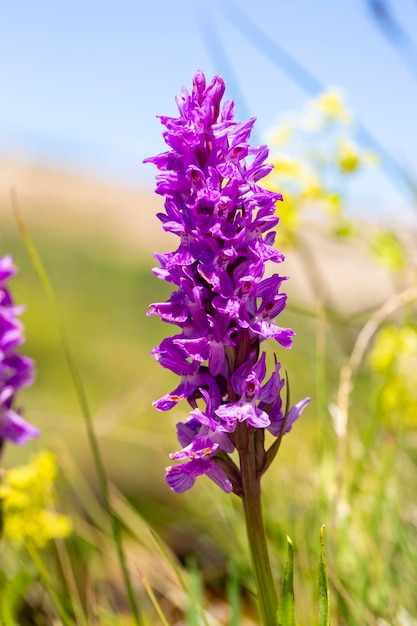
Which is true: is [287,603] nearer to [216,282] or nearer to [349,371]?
[216,282]

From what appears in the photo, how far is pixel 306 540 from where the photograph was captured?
2.33 m

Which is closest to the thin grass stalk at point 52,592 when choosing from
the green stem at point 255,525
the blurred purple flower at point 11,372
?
the blurred purple flower at point 11,372

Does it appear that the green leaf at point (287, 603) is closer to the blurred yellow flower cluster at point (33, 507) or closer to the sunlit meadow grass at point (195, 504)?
the sunlit meadow grass at point (195, 504)

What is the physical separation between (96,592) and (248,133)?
6.67 ft

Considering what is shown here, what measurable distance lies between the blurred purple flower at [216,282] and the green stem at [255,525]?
0.03m

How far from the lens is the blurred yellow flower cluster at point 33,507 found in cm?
231

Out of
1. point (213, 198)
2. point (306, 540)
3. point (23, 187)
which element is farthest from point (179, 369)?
point (23, 187)

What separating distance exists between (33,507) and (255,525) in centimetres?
131

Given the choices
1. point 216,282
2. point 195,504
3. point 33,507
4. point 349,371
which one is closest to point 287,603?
point 216,282

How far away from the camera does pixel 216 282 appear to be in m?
1.20

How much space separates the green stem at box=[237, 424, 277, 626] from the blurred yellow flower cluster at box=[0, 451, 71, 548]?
1172 millimetres

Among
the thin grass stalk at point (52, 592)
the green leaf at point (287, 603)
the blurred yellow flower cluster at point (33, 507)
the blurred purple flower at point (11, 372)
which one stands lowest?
the green leaf at point (287, 603)

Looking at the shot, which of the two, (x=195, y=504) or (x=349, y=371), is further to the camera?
(x=195, y=504)

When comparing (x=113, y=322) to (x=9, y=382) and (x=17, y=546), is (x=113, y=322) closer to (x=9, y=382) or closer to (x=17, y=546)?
(x=17, y=546)
